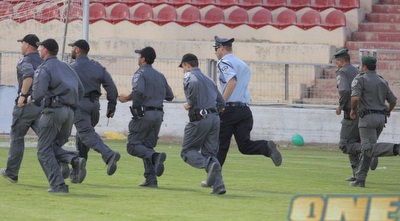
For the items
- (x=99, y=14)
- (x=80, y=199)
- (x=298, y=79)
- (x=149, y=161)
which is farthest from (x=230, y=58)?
(x=99, y=14)

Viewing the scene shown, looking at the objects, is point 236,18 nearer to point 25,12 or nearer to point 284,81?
point 284,81

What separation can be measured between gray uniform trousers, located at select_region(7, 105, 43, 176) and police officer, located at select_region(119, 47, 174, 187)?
1327 mm

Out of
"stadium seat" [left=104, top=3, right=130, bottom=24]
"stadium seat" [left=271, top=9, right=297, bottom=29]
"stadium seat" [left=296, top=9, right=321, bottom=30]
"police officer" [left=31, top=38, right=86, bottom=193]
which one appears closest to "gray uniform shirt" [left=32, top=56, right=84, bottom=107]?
"police officer" [left=31, top=38, right=86, bottom=193]

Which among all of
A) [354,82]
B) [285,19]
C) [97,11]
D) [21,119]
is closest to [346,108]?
[354,82]

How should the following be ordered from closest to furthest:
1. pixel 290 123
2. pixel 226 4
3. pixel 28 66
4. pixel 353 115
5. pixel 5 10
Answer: pixel 28 66 → pixel 353 115 → pixel 290 123 → pixel 226 4 → pixel 5 10

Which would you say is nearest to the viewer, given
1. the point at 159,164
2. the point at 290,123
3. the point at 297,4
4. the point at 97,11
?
the point at 159,164

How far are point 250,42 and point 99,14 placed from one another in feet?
16.2

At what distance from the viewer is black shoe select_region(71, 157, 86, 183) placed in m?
14.6

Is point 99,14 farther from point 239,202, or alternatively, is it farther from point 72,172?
point 239,202

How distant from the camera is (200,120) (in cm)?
1423

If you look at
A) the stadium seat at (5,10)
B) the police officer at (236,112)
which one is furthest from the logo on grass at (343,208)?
the stadium seat at (5,10)

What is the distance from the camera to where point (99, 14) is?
30.9 meters

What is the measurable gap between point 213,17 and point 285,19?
6.54ft

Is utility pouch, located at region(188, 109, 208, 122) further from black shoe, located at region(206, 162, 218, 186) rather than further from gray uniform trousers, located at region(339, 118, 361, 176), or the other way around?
gray uniform trousers, located at region(339, 118, 361, 176)
